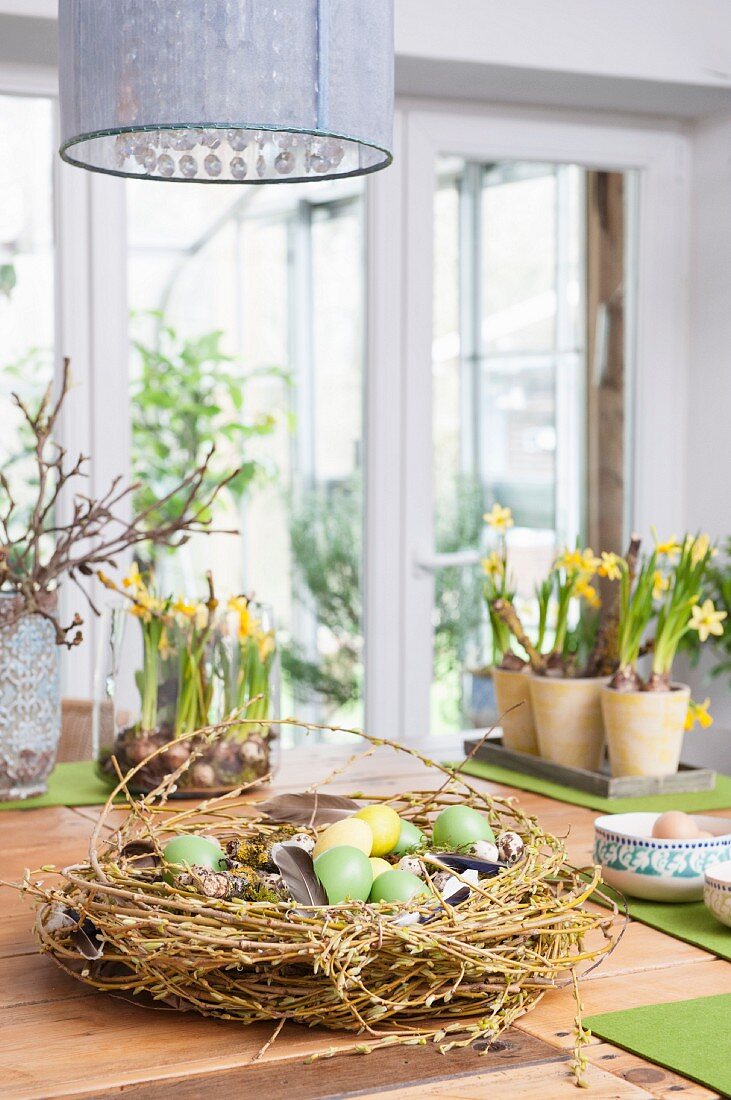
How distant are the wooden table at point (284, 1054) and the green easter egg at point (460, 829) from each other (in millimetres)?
144

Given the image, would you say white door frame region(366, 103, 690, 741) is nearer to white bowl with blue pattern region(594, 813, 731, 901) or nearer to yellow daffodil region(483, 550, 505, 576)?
yellow daffodil region(483, 550, 505, 576)

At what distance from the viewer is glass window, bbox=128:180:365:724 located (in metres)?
4.36

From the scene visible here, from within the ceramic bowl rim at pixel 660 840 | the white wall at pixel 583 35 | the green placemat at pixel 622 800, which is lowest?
the green placemat at pixel 622 800

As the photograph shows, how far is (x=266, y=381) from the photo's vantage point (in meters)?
4.98

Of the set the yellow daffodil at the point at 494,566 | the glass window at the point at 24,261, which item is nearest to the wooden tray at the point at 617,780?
the yellow daffodil at the point at 494,566

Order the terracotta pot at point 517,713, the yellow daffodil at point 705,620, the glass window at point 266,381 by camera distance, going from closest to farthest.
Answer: the yellow daffodil at point 705,620 → the terracotta pot at point 517,713 → the glass window at point 266,381

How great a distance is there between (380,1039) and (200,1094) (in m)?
0.15

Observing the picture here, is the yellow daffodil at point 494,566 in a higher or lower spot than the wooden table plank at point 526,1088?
higher

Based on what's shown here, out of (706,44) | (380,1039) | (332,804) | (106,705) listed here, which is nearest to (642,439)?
(706,44)

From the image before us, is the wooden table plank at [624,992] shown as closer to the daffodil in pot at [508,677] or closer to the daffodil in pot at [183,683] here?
the daffodil in pot at [183,683]

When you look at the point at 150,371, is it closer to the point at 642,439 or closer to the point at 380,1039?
the point at 642,439

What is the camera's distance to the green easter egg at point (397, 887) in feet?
3.27

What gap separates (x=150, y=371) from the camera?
456 centimetres

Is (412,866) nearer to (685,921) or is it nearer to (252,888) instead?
(252,888)
